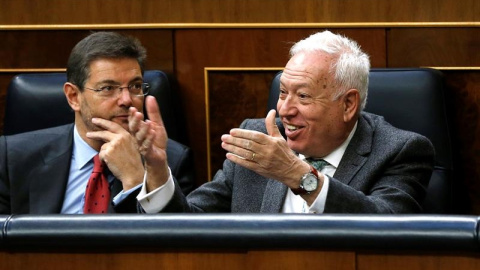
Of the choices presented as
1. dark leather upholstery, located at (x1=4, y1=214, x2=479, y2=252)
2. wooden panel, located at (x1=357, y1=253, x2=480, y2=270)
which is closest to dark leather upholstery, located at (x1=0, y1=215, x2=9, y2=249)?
dark leather upholstery, located at (x1=4, y1=214, x2=479, y2=252)

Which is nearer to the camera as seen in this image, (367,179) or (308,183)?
(308,183)

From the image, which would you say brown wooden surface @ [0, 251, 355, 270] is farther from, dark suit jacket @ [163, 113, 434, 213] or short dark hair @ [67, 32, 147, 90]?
short dark hair @ [67, 32, 147, 90]

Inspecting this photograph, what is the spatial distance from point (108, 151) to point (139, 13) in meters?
0.63

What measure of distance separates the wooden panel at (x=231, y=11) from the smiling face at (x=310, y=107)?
0.48 meters

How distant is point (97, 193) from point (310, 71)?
1.76 ft

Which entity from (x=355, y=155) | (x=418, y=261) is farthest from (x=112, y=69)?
(x=418, y=261)

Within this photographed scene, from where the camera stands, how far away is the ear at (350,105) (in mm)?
2029

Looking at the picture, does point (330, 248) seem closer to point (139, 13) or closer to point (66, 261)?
point (66, 261)

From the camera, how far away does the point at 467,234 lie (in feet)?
4.03

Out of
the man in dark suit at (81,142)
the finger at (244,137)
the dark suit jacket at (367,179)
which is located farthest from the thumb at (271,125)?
the man in dark suit at (81,142)

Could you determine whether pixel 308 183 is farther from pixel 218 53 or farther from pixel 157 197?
pixel 218 53

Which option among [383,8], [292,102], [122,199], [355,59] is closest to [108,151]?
[122,199]

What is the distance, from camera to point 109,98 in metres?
2.16

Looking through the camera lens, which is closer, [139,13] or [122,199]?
[122,199]
